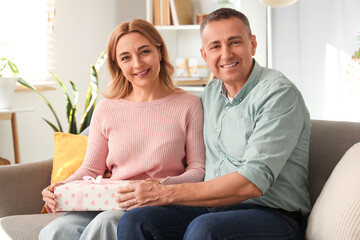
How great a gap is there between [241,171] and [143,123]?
2.00ft

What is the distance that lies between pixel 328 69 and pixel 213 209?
2009 mm

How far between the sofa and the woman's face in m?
0.63

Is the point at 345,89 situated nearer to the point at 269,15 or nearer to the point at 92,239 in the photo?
Answer: the point at 269,15

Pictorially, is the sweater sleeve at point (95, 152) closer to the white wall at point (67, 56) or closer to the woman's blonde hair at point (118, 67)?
the woman's blonde hair at point (118, 67)

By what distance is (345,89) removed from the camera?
3.40m

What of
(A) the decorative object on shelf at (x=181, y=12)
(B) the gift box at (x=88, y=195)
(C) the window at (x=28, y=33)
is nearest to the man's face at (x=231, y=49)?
(B) the gift box at (x=88, y=195)

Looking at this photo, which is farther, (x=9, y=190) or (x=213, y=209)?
(x=9, y=190)

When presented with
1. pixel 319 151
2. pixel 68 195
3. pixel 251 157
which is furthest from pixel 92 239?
pixel 319 151

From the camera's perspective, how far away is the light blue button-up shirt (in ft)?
5.37

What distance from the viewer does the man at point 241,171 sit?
63.4 inches

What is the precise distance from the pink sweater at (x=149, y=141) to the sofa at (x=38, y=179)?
0.88 feet

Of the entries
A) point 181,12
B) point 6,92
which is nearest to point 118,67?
point 6,92

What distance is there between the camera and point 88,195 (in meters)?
1.86

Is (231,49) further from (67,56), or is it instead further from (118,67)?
(67,56)
